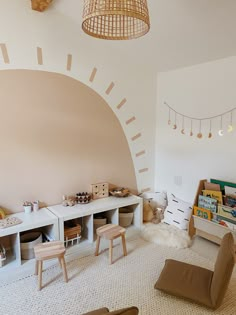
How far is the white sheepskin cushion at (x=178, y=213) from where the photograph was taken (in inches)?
129

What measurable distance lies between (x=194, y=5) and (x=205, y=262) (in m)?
2.44

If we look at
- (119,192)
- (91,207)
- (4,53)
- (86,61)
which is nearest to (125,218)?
(119,192)

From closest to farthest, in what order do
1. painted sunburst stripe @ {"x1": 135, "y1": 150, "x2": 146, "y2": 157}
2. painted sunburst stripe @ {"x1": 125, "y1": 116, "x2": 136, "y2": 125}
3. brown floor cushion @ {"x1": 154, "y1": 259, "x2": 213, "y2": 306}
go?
1. brown floor cushion @ {"x1": 154, "y1": 259, "x2": 213, "y2": 306}
2. painted sunburst stripe @ {"x1": 125, "y1": 116, "x2": 136, "y2": 125}
3. painted sunburst stripe @ {"x1": 135, "y1": 150, "x2": 146, "y2": 157}

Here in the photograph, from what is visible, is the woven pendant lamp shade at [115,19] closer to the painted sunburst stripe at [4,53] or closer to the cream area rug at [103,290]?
the painted sunburst stripe at [4,53]

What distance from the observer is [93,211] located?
288cm

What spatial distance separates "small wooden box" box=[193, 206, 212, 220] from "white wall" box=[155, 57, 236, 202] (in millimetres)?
414

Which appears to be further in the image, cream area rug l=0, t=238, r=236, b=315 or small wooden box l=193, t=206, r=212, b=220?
small wooden box l=193, t=206, r=212, b=220

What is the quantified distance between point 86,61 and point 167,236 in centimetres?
231

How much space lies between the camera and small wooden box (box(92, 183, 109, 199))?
3.23 m

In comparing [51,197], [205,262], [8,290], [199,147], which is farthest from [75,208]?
[199,147]

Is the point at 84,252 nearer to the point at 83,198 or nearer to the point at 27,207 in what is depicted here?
the point at 83,198

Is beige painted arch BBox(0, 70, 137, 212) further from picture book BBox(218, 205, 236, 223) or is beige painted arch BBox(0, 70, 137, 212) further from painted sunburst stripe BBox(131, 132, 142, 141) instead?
picture book BBox(218, 205, 236, 223)

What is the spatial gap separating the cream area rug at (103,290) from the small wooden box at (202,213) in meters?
0.45

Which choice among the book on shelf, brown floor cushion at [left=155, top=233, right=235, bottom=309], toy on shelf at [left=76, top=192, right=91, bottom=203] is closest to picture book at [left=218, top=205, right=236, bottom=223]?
the book on shelf
